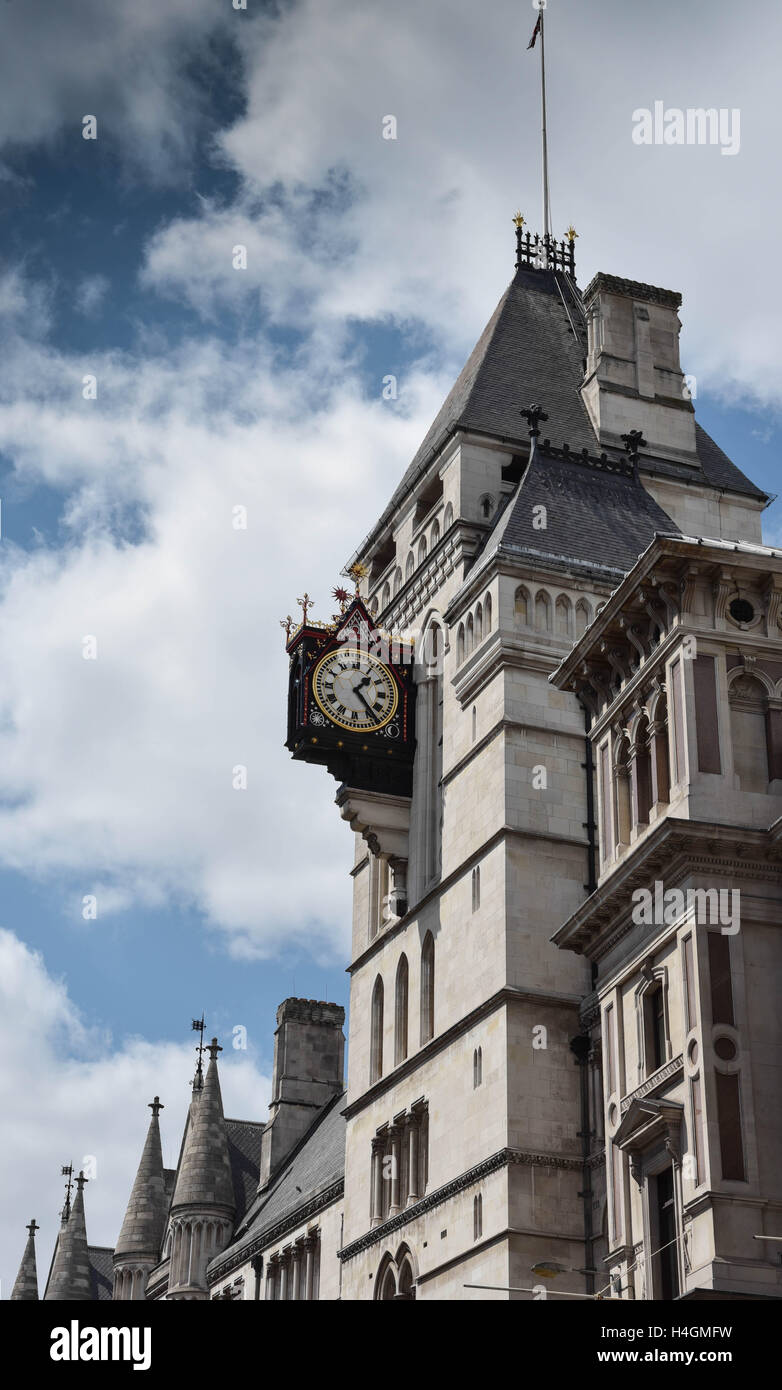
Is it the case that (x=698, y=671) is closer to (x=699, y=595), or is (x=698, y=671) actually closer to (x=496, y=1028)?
(x=699, y=595)

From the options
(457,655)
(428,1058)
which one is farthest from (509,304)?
(428,1058)

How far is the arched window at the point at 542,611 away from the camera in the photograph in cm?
5000

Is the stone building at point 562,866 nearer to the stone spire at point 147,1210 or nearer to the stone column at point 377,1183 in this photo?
the stone column at point 377,1183

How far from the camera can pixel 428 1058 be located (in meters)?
49.0

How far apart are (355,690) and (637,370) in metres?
14.5

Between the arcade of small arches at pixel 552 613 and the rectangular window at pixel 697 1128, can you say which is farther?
the arcade of small arches at pixel 552 613

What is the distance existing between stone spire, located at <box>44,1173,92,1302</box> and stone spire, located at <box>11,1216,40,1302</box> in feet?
22.2

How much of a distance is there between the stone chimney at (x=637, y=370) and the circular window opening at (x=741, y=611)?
20.8 meters

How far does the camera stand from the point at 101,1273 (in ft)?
334

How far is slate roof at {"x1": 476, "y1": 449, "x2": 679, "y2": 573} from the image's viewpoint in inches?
2029

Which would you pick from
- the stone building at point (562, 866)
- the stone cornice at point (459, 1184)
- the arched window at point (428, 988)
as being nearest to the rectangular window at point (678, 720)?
the stone building at point (562, 866)

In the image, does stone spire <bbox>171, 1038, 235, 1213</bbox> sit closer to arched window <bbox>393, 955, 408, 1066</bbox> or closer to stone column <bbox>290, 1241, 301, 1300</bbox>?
stone column <bbox>290, 1241, 301, 1300</bbox>
